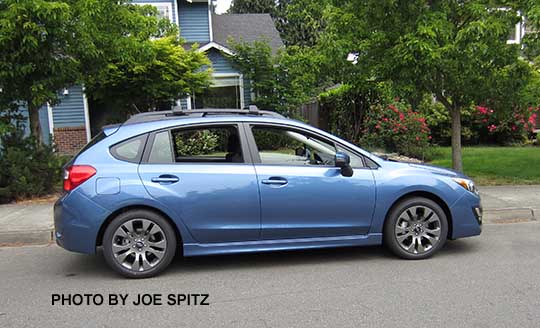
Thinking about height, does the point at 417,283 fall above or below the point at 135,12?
below

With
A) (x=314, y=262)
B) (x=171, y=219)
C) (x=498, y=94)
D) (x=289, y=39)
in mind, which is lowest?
(x=314, y=262)

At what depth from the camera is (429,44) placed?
694 centimetres

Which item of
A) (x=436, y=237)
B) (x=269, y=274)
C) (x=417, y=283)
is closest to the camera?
(x=417, y=283)

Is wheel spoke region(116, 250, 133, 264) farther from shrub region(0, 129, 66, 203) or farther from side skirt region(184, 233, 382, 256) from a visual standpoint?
shrub region(0, 129, 66, 203)

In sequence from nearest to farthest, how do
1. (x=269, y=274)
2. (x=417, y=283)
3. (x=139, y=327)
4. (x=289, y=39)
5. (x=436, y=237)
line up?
(x=139, y=327), (x=417, y=283), (x=269, y=274), (x=436, y=237), (x=289, y=39)

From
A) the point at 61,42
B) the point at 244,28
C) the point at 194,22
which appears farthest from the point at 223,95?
the point at 61,42

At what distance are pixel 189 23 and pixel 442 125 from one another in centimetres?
1004

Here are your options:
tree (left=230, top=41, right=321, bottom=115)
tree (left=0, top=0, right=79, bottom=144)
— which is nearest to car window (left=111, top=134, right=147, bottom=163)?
tree (left=0, top=0, right=79, bottom=144)

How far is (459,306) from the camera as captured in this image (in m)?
3.81

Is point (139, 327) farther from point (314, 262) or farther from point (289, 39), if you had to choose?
point (289, 39)

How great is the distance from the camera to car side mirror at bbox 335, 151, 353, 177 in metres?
4.77

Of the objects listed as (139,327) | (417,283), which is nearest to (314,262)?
(417,283)

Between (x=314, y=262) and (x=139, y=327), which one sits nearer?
(x=139, y=327)

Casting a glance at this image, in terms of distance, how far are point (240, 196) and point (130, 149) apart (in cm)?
122
